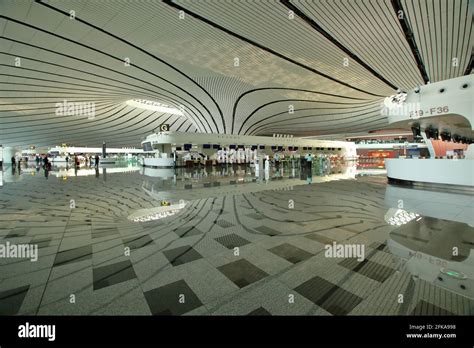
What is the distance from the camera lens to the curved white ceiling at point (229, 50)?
977 cm

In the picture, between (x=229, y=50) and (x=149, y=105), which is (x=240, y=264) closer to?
(x=229, y=50)

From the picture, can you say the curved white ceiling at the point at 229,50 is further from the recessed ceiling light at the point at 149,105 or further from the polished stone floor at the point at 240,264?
the recessed ceiling light at the point at 149,105

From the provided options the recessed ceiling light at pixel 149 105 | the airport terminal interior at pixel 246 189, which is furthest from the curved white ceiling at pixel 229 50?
the recessed ceiling light at pixel 149 105

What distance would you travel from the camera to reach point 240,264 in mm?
2703

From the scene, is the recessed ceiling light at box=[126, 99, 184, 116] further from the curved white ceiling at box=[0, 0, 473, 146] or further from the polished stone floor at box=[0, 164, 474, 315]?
the polished stone floor at box=[0, 164, 474, 315]

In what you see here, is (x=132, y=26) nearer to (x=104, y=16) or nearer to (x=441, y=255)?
(x=104, y=16)

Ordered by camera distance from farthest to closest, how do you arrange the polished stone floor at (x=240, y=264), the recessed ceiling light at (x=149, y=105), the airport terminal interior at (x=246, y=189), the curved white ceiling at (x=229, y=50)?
the recessed ceiling light at (x=149, y=105) < the curved white ceiling at (x=229, y=50) < the airport terminal interior at (x=246, y=189) < the polished stone floor at (x=240, y=264)

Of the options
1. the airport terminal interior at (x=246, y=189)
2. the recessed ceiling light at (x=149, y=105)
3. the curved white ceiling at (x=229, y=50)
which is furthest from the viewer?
the recessed ceiling light at (x=149, y=105)

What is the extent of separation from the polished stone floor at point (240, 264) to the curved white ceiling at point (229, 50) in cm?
947
